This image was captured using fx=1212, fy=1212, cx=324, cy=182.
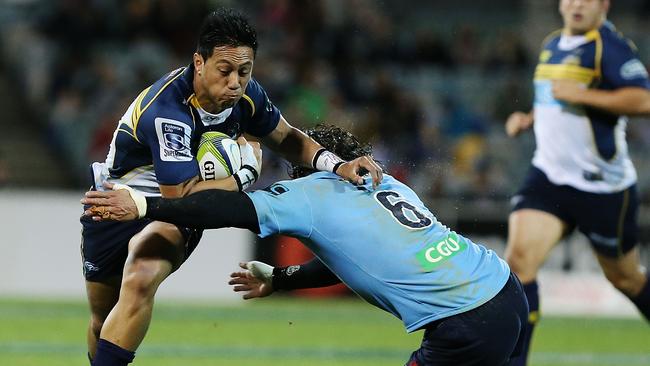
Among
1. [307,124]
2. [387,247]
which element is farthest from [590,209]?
[307,124]

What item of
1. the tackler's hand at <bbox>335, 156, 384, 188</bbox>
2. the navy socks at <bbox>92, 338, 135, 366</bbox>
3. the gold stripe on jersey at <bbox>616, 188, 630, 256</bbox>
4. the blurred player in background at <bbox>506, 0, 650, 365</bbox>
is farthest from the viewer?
the gold stripe on jersey at <bbox>616, 188, 630, 256</bbox>

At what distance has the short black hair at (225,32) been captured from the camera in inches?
202

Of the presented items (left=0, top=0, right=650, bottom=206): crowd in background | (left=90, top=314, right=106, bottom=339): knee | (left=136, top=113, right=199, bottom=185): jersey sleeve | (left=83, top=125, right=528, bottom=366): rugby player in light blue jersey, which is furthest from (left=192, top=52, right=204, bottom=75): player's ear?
(left=0, top=0, right=650, bottom=206): crowd in background

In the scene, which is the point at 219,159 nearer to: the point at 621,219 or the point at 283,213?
the point at 283,213

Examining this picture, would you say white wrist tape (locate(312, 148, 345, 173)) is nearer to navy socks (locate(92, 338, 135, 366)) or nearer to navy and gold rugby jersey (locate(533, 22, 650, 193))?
navy socks (locate(92, 338, 135, 366))

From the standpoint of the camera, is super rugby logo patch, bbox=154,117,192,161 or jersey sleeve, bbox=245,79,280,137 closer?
super rugby logo patch, bbox=154,117,192,161

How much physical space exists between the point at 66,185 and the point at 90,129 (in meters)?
1.11

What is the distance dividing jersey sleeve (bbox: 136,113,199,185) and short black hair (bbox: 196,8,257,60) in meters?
0.34

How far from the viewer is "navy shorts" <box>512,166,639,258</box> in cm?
752

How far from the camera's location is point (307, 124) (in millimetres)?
12852

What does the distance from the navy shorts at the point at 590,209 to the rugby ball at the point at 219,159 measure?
2.79 meters

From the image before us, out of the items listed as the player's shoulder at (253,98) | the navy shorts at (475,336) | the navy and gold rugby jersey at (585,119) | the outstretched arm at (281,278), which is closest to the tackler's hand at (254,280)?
the outstretched arm at (281,278)

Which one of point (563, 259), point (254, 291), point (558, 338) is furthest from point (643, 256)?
point (254, 291)

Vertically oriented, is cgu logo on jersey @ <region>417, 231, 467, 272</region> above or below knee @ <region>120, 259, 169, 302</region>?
above
